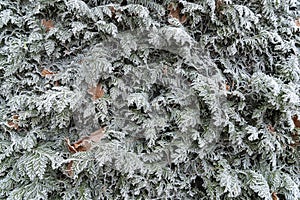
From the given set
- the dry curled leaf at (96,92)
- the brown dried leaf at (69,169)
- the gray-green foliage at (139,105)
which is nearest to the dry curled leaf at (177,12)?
the gray-green foliage at (139,105)

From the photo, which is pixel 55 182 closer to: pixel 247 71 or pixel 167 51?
pixel 167 51

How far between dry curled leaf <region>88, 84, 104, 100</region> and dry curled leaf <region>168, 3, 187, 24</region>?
45 centimetres

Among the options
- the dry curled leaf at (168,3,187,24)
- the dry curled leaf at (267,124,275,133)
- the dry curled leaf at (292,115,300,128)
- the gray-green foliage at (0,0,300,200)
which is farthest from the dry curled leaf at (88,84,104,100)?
the dry curled leaf at (292,115,300,128)

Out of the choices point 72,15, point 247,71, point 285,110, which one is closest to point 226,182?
point 285,110

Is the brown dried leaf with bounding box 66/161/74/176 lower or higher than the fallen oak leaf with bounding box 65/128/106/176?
lower

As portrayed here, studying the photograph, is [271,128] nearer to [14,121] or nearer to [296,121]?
[296,121]

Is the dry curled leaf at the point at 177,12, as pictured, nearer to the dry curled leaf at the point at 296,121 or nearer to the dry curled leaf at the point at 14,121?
the dry curled leaf at the point at 296,121

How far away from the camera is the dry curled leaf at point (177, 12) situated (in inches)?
53.5

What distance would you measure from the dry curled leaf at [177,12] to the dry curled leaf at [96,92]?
17.8 inches

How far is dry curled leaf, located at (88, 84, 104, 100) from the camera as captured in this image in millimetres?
1315

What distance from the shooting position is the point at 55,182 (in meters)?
1.30

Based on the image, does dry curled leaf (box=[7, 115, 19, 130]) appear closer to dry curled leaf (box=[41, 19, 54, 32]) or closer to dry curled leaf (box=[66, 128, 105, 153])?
dry curled leaf (box=[66, 128, 105, 153])

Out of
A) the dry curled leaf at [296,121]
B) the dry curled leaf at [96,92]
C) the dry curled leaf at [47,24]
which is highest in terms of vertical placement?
the dry curled leaf at [47,24]

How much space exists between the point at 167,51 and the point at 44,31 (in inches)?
21.7
